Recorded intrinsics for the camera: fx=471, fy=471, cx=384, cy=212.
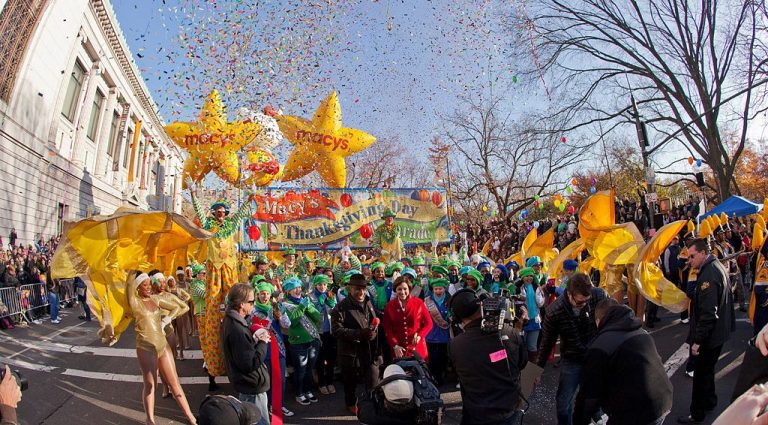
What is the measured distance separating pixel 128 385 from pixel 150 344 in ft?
8.35

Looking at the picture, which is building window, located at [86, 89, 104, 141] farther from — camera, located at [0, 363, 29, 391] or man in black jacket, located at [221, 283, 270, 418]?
camera, located at [0, 363, 29, 391]


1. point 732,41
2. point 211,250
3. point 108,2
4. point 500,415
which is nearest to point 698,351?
point 500,415

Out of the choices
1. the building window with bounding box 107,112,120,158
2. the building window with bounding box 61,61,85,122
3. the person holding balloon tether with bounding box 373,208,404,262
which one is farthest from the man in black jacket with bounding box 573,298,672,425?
the building window with bounding box 107,112,120,158

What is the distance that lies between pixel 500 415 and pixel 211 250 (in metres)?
4.51

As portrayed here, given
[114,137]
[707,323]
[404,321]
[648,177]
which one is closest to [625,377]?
[707,323]

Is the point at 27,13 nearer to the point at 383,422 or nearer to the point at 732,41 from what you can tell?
the point at 383,422

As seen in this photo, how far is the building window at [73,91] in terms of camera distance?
2795cm

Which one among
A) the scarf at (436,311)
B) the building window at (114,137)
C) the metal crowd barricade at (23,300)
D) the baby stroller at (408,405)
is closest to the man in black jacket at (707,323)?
the scarf at (436,311)

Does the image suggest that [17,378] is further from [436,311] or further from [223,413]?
[436,311]

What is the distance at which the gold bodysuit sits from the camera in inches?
199

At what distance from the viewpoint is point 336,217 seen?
12.1 metres

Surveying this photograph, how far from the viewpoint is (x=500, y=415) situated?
2.93 metres

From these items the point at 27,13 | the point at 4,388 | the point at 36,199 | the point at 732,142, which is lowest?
the point at 4,388

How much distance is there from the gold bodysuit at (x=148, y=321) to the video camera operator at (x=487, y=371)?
3.57m
